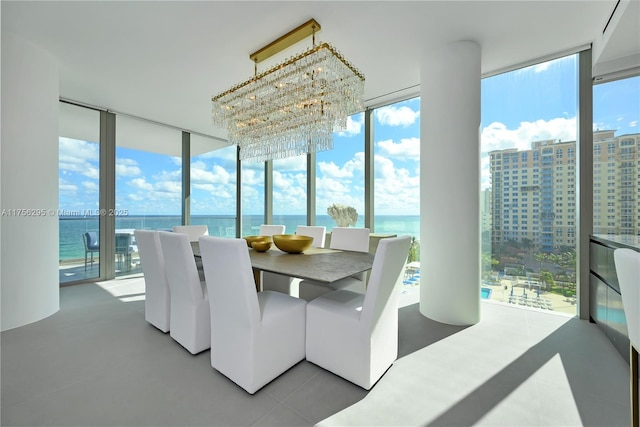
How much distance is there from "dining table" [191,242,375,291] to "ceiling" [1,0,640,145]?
6.67 feet

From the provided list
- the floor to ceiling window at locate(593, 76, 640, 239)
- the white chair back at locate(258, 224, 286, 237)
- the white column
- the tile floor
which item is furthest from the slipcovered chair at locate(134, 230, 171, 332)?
the floor to ceiling window at locate(593, 76, 640, 239)

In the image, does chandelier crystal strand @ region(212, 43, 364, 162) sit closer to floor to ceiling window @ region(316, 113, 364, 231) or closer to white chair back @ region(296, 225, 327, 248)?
white chair back @ region(296, 225, 327, 248)

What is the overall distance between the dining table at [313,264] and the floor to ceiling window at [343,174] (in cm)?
208

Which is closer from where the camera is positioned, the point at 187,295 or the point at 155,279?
the point at 187,295

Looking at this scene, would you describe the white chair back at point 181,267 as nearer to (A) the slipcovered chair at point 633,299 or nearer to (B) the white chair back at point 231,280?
(B) the white chair back at point 231,280

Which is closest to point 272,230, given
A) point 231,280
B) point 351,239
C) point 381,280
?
point 351,239

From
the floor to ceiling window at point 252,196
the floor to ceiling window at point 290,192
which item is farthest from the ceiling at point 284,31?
the floor to ceiling window at point 252,196

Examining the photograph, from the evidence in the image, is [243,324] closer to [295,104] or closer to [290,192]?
[295,104]

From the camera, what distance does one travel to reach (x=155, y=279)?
2383 mm

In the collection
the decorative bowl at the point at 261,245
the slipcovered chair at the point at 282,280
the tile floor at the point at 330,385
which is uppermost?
the decorative bowl at the point at 261,245

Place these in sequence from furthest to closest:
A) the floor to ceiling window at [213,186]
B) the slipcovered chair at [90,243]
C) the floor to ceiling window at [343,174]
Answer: the floor to ceiling window at [213,186]
the floor to ceiling window at [343,174]
the slipcovered chair at [90,243]

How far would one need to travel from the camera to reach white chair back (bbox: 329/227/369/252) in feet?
9.62

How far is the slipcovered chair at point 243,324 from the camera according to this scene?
1.52 meters

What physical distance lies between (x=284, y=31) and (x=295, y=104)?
0.63m
